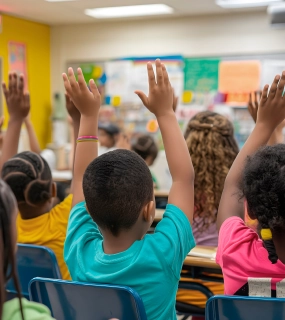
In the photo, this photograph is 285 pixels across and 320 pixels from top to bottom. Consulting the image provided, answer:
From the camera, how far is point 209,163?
2.24m

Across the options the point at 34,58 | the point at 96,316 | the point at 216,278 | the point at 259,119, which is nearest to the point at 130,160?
the point at 96,316

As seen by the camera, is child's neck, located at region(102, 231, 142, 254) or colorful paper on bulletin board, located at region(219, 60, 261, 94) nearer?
child's neck, located at region(102, 231, 142, 254)

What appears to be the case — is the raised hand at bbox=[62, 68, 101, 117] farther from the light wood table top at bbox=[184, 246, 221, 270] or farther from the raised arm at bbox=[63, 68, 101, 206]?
the light wood table top at bbox=[184, 246, 221, 270]

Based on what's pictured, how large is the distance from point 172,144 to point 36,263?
811 millimetres

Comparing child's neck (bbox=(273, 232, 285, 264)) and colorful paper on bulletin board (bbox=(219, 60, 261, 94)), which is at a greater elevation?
colorful paper on bulletin board (bbox=(219, 60, 261, 94))

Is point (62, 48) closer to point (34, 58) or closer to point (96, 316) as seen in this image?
point (34, 58)

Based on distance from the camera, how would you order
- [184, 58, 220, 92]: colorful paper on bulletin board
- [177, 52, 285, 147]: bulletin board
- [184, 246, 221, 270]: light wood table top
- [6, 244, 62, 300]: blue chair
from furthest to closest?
[184, 58, 220, 92]: colorful paper on bulletin board
[177, 52, 285, 147]: bulletin board
[184, 246, 221, 270]: light wood table top
[6, 244, 62, 300]: blue chair

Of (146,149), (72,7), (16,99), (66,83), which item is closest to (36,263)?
(66,83)

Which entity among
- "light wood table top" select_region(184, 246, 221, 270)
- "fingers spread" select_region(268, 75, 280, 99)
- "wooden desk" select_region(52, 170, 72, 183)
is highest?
"fingers spread" select_region(268, 75, 280, 99)

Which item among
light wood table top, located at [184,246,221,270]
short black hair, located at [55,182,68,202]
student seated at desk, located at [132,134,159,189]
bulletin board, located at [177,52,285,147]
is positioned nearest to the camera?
light wood table top, located at [184,246,221,270]

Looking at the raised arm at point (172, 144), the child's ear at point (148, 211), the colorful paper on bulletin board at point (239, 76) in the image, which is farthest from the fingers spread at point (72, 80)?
the colorful paper on bulletin board at point (239, 76)

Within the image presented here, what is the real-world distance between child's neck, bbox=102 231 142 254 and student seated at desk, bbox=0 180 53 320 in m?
0.41

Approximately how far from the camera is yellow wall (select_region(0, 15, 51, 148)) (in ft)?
20.5

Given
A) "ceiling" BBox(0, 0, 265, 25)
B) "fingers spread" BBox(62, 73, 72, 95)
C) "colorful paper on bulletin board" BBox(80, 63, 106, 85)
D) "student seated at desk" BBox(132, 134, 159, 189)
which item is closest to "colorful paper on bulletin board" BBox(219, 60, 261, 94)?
"ceiling" BBox(0, 0, 265, 25)
